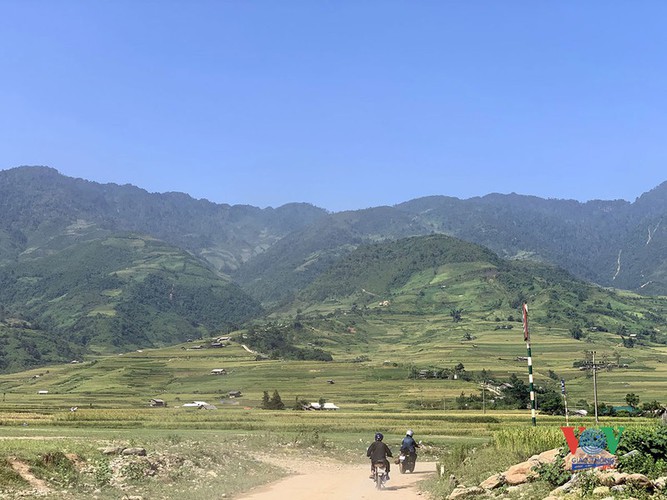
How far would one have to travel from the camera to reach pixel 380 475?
91.7 ft

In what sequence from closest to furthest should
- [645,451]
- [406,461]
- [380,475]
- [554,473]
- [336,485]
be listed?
1. [645,451]
2. [554,473]
3. [380,475]
4. [336,485]
5. [406,461]

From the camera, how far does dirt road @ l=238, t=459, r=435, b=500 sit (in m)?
25.9

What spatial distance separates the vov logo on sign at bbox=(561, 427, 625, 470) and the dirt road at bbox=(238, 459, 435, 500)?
6.73m

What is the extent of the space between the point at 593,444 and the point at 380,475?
9745 millimetres

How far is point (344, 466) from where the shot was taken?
37406mm

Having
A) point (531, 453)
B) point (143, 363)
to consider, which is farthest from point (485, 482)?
point (143, 363)

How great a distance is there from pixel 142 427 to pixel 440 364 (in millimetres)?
121702

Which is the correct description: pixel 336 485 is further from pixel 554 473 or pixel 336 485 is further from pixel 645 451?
pixel 645 451

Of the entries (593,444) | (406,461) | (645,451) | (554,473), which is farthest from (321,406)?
(645,451)

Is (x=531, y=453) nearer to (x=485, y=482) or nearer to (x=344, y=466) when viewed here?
(x=485, y=482)

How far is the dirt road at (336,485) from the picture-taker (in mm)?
25938

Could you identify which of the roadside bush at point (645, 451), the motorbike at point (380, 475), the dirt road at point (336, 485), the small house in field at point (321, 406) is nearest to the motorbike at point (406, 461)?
the dirt road at point (336, 485)

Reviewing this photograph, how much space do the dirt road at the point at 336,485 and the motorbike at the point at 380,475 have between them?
1.00 feet

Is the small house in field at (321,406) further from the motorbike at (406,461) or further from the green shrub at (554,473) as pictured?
the green shrub at (554,473)
